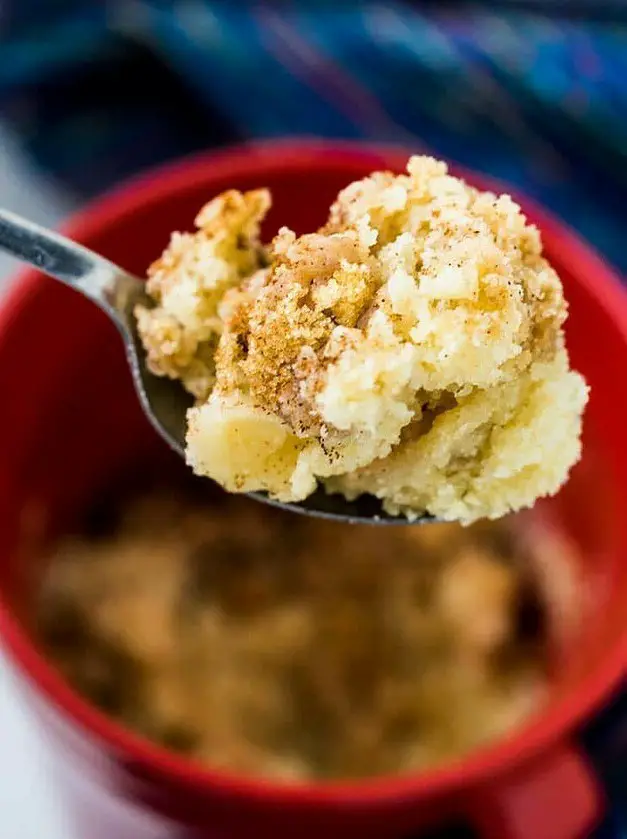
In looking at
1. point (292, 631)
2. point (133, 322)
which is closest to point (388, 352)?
point (133, 322)

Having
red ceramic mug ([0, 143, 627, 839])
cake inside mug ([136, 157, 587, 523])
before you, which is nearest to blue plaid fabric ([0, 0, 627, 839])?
red ceramic mug ([0, 143, 627, 839])

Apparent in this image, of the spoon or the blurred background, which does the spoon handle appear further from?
the blurred background

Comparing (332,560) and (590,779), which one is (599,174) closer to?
(332,560)

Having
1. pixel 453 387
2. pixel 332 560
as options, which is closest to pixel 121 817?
pixel 332 560

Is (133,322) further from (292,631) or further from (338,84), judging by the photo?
(338,84)

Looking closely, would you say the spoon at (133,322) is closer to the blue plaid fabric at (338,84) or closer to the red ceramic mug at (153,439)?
the red ceramic mug at (153,439)

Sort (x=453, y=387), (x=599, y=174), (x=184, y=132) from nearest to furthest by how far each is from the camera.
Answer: (x=453, y=387), (x=599, y=174), (x=184, y=132)

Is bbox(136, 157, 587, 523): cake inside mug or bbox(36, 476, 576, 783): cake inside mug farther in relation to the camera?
bbox(36, 476, 576, 783): cake inside mug
